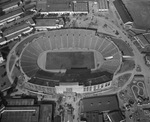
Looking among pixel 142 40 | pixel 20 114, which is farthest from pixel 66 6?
pixel 20 114

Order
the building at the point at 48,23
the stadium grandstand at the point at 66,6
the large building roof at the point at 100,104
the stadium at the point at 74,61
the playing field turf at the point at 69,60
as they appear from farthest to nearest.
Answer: the stadium grandstand at the point at 66,6
the building at the point at 48,23
the playing field turf at the point at 69,60
the stadium at the point at 74,61
the large building roof at the point at 100,104

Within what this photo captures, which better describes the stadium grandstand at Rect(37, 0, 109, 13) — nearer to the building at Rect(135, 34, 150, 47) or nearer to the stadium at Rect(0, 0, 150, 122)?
the stadium at Rect(0, 0, 150, 122)

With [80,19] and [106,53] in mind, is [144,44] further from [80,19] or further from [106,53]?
[80,19]

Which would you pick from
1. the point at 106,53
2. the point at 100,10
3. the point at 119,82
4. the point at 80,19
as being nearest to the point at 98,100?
the point at 119,82

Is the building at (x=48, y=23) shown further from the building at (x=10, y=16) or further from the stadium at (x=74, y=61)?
the building at (x=10, y=16)

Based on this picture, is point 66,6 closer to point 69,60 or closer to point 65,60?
point 65,60

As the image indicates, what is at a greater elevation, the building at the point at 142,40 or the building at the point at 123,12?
the building at the point at 123,12

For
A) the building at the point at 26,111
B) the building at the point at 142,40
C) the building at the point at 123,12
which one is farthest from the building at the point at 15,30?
the building at the point at 142,40
